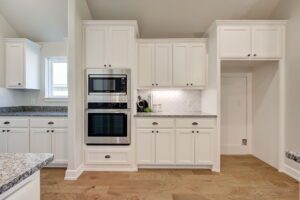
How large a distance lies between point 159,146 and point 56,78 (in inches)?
108

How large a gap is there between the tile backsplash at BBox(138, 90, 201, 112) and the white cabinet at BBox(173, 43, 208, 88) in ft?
1.53

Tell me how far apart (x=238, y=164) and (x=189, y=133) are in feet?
4.12

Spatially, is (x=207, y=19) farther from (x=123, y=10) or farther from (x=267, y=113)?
(x=267, y=113)

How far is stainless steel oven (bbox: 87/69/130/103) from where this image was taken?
3.66 m

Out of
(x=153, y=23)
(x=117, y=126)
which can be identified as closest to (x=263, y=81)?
(x=153, y=23)

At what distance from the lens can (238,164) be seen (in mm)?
4012

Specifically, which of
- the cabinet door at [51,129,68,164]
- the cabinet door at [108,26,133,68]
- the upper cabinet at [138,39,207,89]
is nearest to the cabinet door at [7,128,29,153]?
the cabinet door at [51,129,68,164]

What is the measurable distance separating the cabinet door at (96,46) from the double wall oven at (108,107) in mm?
155

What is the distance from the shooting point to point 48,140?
12.2ft

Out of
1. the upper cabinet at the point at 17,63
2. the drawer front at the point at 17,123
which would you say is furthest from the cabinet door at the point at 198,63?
the upper cabinet at the point at 17,63

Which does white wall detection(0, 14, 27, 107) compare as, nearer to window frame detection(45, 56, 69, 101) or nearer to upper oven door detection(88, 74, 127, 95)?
window frame detection(45, 56, 69, 101)

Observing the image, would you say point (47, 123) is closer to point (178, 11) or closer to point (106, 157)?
point (106, 157)

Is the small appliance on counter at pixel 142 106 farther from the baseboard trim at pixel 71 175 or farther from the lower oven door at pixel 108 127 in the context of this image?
the baseboard trim at pixel 71 175

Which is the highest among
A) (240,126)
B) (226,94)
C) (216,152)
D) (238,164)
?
(226,94)
